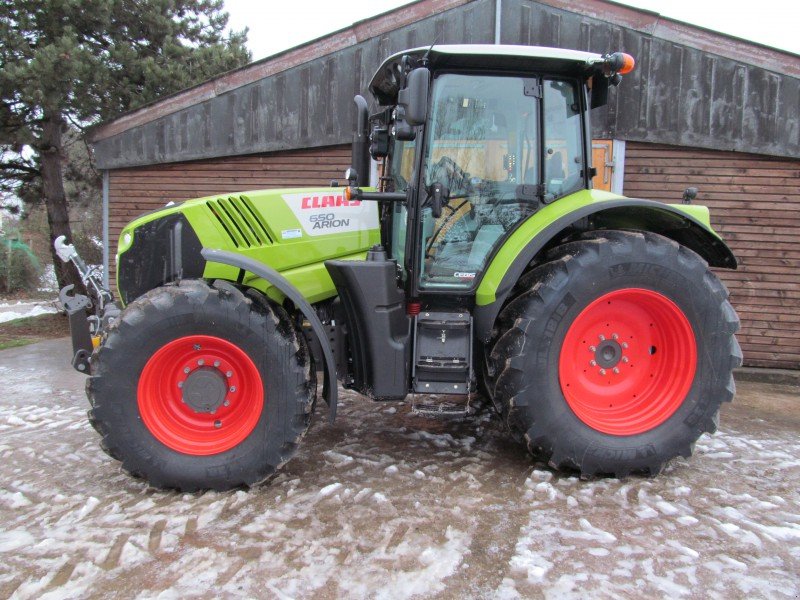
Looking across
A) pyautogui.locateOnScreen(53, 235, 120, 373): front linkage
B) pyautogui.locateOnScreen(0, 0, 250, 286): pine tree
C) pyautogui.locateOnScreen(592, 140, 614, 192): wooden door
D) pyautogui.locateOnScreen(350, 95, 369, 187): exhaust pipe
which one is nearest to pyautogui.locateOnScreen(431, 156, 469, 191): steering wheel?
pyautogui.locateOnScreen(350, 95, 369, 187): exhaust pipe

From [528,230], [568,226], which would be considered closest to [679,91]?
[568,226]

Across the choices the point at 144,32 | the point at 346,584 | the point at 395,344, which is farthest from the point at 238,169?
the point at 346,584

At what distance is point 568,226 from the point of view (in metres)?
3.33

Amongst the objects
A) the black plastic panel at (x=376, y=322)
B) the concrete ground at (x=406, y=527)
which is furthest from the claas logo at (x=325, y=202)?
the concrete ground at (x=406, y=527)

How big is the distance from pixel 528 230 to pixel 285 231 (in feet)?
4.54

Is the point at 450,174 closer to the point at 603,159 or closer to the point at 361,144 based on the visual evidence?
the point at 361,144

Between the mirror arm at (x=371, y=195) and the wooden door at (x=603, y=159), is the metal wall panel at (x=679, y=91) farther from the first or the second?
the mirror arm at (x=371, y=195)

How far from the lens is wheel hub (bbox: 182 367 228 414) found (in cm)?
298

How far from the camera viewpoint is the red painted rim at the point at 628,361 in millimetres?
3199

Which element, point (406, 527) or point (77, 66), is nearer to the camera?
point (406, 527)

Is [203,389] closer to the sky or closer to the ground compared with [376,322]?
closer to the ground

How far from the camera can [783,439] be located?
4102mm

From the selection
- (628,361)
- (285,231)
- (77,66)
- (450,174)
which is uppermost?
(77,66)

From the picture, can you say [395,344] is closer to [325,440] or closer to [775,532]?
[325,440]
